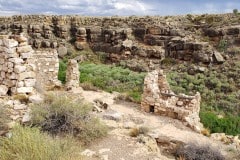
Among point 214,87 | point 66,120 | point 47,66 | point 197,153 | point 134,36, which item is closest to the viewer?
point 66,120

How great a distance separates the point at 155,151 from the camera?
31.0 feet

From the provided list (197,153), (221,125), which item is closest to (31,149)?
(197,153)

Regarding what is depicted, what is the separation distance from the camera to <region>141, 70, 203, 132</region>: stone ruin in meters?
13.4

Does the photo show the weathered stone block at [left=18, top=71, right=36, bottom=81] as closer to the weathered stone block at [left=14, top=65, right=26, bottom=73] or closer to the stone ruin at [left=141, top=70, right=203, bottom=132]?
the weathered stone block at [left=14, top=65, right=26, bottom=73]

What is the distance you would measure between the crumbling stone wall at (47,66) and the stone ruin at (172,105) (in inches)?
210

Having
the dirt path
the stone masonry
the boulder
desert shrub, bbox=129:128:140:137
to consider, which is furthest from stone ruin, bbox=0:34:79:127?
the boulder

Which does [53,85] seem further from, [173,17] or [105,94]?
[173,17]

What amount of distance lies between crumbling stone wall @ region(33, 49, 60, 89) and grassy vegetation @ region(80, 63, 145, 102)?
5.54 metres

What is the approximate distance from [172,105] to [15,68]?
21.5 feet

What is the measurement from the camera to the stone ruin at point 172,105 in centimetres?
1336

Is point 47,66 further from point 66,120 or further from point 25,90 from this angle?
point 66,120

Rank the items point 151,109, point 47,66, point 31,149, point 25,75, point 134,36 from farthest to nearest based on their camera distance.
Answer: point 134,36, point 47,66, point 151,109, point 25,75, point 31,149

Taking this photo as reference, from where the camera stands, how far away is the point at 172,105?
14.0 m

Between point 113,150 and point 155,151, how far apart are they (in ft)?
4.14
